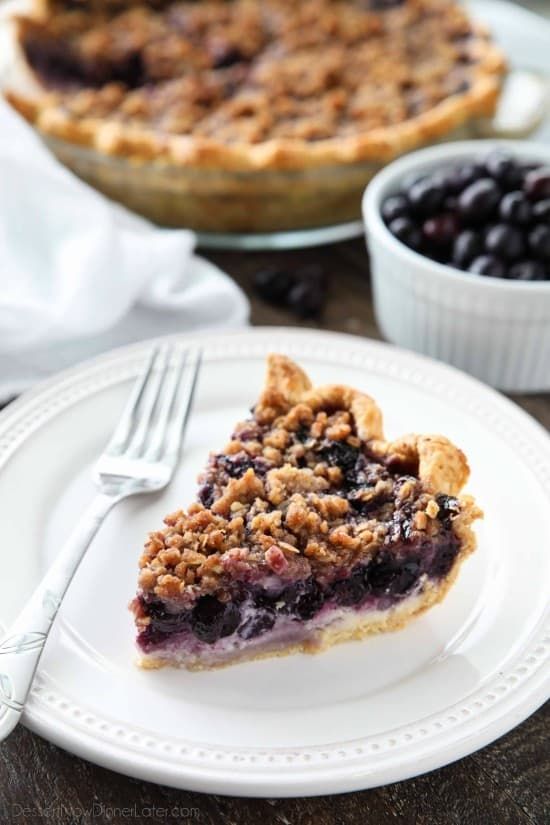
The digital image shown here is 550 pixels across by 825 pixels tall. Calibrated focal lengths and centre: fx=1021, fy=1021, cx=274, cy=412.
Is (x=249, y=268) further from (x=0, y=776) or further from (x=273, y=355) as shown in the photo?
(x=0, y=776)

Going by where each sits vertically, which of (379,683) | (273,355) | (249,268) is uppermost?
(273,355)

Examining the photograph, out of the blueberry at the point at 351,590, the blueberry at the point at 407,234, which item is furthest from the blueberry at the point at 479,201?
the blueberry at the point at 351,590

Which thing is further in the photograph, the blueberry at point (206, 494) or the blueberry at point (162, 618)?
the blueberry at point (206, 494)

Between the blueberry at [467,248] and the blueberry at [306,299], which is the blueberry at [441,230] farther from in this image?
the blueberry at [306,299]

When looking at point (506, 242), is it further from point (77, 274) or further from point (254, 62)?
point (254, 62)

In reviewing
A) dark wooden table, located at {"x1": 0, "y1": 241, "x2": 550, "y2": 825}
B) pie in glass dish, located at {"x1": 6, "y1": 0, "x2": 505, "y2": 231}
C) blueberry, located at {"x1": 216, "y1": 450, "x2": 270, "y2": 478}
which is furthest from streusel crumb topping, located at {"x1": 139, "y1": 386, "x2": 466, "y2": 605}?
pie in glass dish, located at {"x1": 6, "y1": 0, "x2": 505, "y2": 231}

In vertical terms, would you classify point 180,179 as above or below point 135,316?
above

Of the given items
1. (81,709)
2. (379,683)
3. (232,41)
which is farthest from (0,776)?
(232,41)
